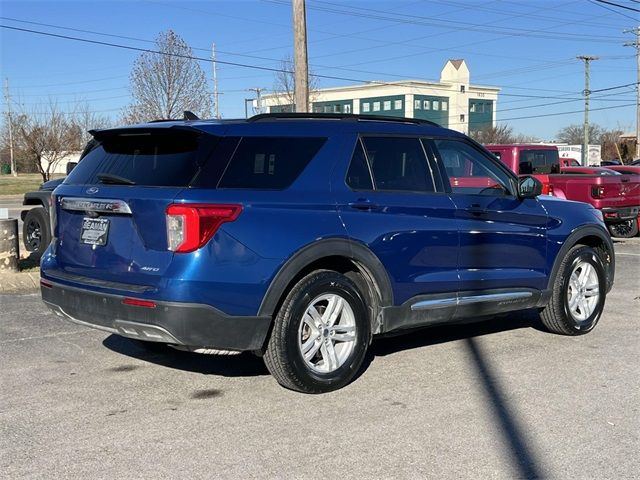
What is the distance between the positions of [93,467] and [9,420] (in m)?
1.03

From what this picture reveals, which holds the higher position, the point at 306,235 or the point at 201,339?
the point at 306,235

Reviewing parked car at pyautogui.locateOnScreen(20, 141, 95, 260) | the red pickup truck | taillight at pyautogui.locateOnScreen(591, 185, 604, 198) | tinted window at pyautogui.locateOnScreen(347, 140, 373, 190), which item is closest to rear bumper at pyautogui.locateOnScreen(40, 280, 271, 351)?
tinted window at pyautogui.locateOnScreen(347, 140, 373, 190)

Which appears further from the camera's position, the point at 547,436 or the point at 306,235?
the point at 306,235

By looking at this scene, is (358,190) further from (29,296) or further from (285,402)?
(29,296)

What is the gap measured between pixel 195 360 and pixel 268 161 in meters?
1.94

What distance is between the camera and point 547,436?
412 centimetres

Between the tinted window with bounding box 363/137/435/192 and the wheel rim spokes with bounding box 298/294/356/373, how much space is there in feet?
3.15

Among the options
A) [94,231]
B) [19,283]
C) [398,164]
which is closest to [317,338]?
[398,164]

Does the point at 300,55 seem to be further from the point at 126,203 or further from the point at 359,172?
the point at 126,203

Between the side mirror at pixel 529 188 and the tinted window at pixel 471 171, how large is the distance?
107 millimetres

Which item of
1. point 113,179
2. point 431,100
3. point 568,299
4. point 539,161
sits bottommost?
point 568,299

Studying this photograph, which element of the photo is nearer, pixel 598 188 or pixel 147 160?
pixel 147 160

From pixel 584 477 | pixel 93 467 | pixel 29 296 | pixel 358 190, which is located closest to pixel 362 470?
pixel 584 477

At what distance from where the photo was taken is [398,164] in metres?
5.43
